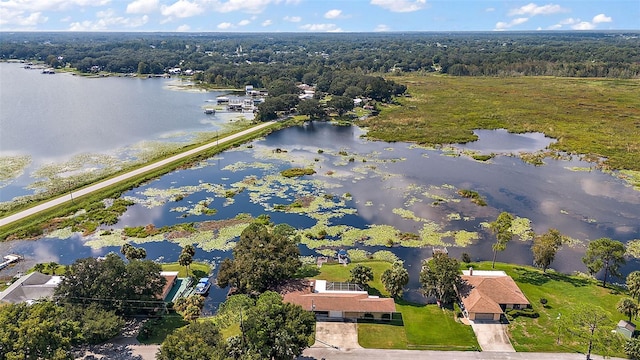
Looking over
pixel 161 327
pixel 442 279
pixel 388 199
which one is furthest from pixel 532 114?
pixel 161 327

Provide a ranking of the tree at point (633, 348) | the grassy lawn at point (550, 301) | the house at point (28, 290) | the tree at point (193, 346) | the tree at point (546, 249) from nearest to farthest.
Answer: the tree at point (193, 346), the tree at point (633, 348), the grassy lawn at point (550, 301), the house at point (28, 290), the tree at point (546, 249)

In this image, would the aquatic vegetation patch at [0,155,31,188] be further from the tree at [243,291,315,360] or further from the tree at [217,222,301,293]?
the tree at [243,291,315,360]

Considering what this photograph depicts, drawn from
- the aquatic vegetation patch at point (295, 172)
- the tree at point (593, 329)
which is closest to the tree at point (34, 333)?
the tree at point (593, 329)

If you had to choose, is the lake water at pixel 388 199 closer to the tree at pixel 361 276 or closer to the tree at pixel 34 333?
the tree at pixel 361 276

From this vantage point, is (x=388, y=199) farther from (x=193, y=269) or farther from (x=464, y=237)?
(x=193, y=269)

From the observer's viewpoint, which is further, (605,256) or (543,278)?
(543,278)

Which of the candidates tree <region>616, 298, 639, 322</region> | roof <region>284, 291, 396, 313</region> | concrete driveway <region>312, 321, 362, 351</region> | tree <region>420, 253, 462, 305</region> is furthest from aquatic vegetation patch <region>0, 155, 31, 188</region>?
tree <region>616, 298, 639, 322</region>
